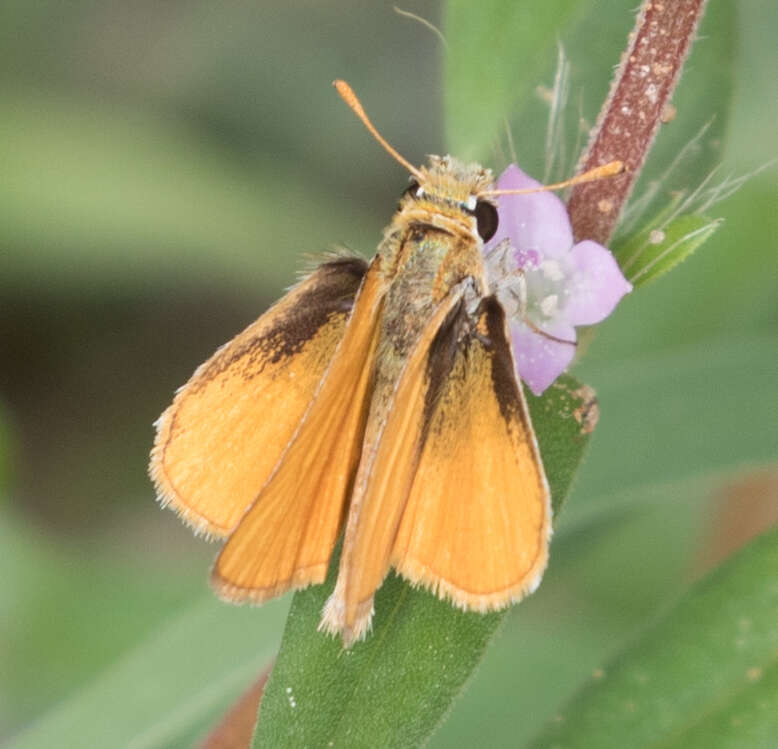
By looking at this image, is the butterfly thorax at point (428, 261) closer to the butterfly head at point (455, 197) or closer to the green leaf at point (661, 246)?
the butterfly head at point (455, 197)

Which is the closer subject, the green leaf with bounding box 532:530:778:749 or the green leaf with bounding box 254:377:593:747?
the green leaf with bounding box 254:377:593:747

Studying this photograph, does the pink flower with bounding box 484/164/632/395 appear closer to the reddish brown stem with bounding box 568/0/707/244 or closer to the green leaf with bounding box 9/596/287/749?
the reddish brown stem with bounding box 568/0/707/244

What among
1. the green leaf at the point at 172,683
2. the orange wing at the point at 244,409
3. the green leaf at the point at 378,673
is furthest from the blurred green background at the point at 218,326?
the green leaf at the point at 378,673

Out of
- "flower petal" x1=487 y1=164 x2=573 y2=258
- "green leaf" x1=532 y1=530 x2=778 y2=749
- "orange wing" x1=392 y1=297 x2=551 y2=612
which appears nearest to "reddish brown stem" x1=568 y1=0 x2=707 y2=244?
"flower petal" x1=487 y1=164 x2=573 y2=258

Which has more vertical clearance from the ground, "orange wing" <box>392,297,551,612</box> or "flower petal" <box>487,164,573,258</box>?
"flower petal" <box>487,164,573,258</box>

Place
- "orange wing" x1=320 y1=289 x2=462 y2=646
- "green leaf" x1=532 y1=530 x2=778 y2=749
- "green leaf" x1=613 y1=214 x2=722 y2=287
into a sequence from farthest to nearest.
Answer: "green leaf" x1=532 y1=530 x2=778 y2=749 → "green leaf" x1=613 y1=214 x2=722 y2=287 → "orange wing" x1=320 y1=289 x2=462 y2=646

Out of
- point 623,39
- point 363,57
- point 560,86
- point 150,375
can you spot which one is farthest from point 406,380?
point 363,57

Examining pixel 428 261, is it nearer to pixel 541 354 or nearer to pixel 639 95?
pixel 541 354

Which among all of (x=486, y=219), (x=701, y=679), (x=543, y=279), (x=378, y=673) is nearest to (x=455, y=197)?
(x=486, y=219)
